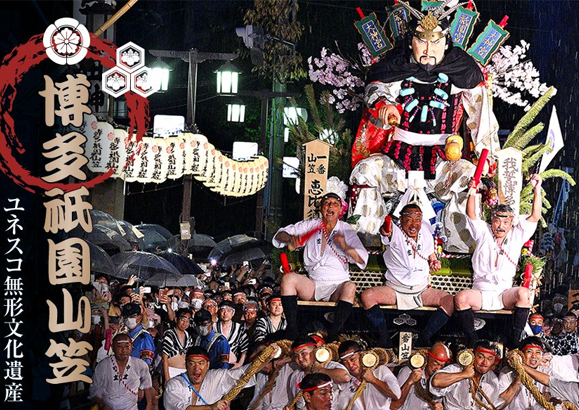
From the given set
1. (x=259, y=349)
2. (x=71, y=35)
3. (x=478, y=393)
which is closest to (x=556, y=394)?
(x=478, y=393)

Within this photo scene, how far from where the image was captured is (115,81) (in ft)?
39.9

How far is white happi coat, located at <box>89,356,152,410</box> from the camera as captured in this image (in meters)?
8.88

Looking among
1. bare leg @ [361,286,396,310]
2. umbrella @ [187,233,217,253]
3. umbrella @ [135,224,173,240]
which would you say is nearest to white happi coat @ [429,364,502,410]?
bare leg @ [361,286,396,310]

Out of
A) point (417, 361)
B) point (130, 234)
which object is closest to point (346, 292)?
point (417, 361)

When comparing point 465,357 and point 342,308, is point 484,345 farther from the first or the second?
point 342,308

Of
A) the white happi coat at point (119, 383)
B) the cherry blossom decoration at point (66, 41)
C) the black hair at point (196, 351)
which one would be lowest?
the white happi coat at point (119, 383)

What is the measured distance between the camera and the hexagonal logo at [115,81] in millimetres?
11969

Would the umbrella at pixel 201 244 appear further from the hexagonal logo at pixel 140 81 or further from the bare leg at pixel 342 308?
the bare leg at pixel 342 308

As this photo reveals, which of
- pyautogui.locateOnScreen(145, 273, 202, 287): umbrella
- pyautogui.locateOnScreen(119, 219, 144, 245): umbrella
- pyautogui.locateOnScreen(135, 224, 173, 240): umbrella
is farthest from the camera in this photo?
pyautogui.locateOnScreen(135, 224, 173, 240): umbrella

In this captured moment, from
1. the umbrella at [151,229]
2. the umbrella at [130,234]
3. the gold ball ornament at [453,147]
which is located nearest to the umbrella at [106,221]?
the umbrella at [130,234]

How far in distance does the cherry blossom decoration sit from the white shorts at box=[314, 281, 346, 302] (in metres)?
2.87

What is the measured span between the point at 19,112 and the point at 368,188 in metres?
2.92

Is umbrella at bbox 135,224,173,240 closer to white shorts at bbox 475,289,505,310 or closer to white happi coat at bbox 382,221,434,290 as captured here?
white happi coat at bbox 382,221,434,290

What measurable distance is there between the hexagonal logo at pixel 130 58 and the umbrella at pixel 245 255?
14.4ft
